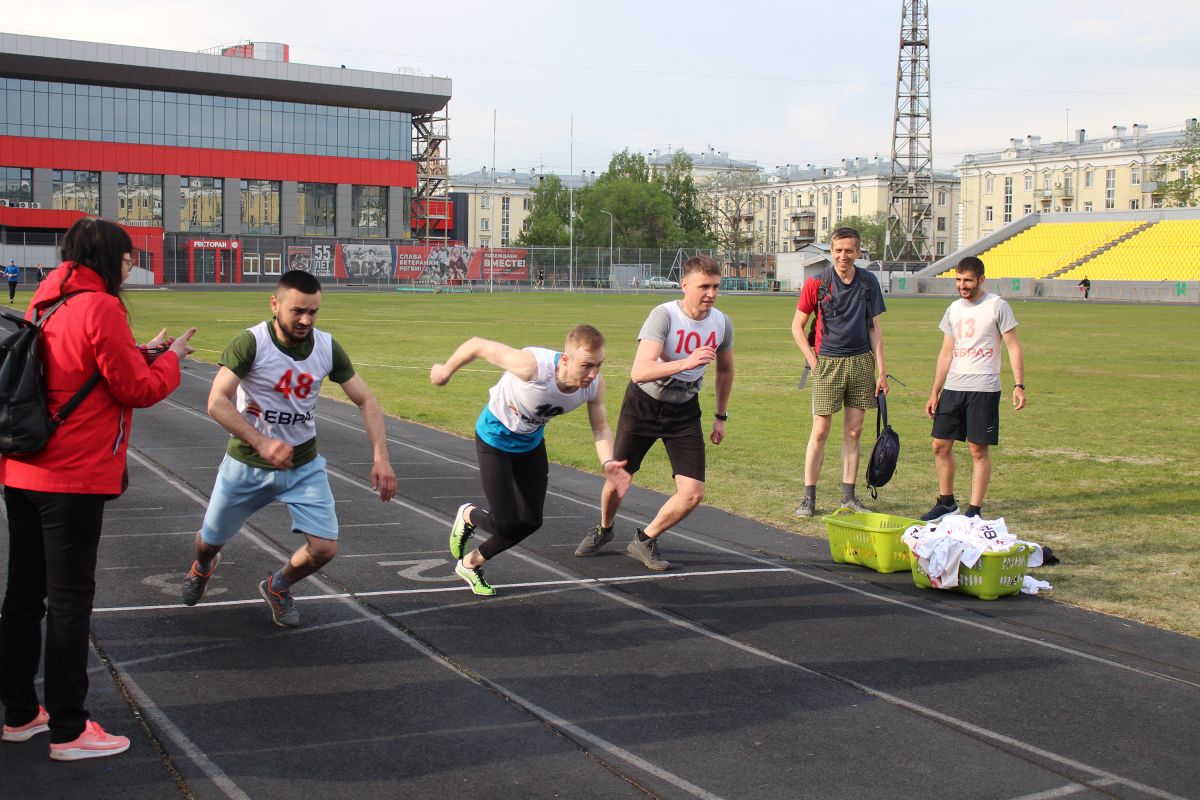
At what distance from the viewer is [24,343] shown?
4297 mm

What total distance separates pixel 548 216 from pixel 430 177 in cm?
2265

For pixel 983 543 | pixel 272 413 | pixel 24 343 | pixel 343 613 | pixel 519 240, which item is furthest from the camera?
pixel 519 240

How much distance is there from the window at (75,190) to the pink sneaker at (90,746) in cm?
8445

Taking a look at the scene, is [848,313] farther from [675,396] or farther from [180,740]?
[180,740]

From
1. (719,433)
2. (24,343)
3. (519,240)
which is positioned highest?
(519,240)

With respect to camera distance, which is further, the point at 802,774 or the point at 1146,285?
the point at 1146,285

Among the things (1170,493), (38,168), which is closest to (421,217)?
(38,168)

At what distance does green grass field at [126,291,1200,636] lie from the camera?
27.7 feet

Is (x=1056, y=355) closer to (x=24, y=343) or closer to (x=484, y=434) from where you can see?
(x=484, y=434)

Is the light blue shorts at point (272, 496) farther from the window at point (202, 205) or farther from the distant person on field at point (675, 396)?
the window at point (202, 205)

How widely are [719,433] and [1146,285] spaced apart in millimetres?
63914

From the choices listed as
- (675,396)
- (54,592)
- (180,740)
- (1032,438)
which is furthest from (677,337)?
(1032,438)

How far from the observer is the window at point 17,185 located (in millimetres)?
80000

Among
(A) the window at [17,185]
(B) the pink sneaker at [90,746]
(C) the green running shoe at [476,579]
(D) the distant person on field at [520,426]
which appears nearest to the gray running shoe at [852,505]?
(D) the distant person on field at [520,426]
